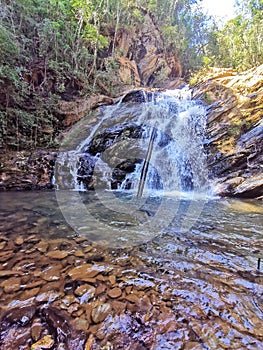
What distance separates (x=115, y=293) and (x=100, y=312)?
230mm

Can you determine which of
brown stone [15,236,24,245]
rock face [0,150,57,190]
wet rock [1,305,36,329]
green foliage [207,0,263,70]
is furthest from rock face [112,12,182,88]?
wet rock [1,305,36,329]

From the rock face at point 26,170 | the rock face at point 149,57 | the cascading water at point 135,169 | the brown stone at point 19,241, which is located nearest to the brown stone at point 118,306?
the cascading water at point 135,169

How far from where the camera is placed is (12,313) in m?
1.52

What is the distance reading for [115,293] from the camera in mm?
1779

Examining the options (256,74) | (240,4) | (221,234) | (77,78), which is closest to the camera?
(221,234)

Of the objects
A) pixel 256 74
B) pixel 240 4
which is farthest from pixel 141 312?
pixel 240 4

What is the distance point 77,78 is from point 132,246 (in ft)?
33.5

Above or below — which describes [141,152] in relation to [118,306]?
above

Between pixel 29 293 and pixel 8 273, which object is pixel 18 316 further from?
pixel 8 273

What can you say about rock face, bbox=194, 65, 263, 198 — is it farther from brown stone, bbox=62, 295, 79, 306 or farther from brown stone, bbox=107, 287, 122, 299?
brown stone, bbox=62, 295, 79, 306

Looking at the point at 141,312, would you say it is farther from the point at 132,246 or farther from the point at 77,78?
the point at 77,78

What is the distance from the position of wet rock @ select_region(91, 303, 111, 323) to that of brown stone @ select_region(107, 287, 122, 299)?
100mm

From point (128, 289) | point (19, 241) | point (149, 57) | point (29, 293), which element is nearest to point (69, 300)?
point (29, 293)

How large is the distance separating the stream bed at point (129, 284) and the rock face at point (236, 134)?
113 inches
